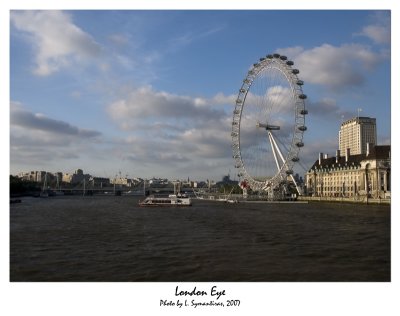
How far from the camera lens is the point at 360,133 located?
11206cm

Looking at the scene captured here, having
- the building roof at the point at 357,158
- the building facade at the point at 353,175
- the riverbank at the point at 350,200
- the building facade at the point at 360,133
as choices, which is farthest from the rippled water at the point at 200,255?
the building facade at the point at 360,133

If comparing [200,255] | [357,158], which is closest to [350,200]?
[357,158]

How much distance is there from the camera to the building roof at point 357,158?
2499 inches

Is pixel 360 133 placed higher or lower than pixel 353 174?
higher

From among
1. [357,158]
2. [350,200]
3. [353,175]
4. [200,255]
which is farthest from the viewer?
[357,158]

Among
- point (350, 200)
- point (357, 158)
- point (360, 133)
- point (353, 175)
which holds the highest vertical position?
point (360, 133)

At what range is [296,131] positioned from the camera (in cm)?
5019

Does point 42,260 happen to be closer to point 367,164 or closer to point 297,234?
point 297,234

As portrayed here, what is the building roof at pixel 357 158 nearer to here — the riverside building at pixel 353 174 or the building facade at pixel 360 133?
the riverside building at pixel 353 174

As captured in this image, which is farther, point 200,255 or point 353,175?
point 353,175

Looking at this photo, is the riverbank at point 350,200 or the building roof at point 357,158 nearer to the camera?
the riverbank at point 350,200

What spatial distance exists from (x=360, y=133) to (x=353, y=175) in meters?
45.8

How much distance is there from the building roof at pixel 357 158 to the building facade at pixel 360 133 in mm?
30615

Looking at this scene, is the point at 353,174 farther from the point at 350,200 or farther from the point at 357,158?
the point at 350,200
